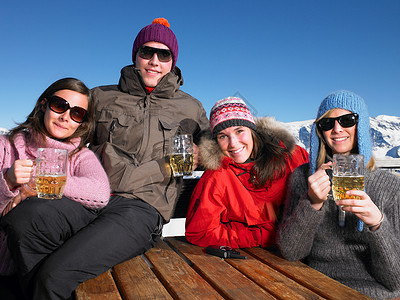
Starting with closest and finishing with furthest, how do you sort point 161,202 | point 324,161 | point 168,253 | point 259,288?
point 259,288
point 324,161
point 168,253
point 161,202

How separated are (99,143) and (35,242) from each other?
1.41 metres

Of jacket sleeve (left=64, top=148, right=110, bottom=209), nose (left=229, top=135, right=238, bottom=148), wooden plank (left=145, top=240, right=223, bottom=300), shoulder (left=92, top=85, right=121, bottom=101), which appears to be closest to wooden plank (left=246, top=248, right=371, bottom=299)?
wooden plank (left=145, top=240, right=223, bottom=300)

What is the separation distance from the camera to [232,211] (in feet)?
9.54

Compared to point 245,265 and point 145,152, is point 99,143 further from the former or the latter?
point 245,265

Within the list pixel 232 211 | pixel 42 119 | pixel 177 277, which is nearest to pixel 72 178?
pixel 42 119

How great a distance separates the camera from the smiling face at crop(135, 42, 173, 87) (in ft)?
11.9

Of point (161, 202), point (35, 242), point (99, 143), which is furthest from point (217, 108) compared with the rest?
point (35, 242)

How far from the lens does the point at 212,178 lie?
2.97 meters

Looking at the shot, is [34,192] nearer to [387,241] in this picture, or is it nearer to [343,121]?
[343,121]

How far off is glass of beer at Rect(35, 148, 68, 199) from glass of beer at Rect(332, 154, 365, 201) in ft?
6.15

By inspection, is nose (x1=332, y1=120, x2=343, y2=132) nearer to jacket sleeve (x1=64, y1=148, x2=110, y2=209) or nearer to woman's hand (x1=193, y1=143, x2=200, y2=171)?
woman's hand (x1=193, y1=143, x2=200, y2=171)

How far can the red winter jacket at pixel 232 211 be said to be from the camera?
2.87m

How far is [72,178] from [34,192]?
0.96ft

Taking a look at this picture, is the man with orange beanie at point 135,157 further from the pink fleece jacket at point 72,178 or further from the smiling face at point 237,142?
the smiling face at point 237,142
